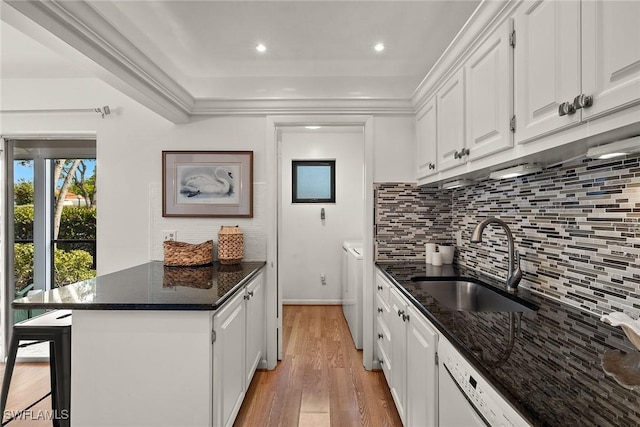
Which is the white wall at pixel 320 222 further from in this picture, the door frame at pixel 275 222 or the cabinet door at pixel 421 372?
the cabinet door at pixel 421 372

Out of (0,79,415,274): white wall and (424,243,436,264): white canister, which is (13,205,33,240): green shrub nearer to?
(0,79,415,274): white wall

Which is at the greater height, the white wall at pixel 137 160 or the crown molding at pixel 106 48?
the crown molding at pixel 106 48

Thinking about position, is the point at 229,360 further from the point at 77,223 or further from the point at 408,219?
the point at 77,223

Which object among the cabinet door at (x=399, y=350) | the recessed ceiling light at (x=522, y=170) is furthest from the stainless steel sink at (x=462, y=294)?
the recessed ceiling light at (x=522, y=170)

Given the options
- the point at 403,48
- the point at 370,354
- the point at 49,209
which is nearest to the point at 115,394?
the point at 370,354

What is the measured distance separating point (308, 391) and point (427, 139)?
1978 mm

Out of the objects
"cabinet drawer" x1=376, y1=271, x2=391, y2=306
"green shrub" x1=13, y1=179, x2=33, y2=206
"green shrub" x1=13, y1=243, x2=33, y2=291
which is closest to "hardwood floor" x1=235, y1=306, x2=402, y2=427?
"cabinet drawer" x1=376, y1=271, x2=391, y2=306

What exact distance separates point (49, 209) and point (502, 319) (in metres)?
3.60

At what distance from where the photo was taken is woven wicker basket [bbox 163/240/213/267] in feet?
8.21

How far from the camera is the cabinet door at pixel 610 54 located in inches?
31.7

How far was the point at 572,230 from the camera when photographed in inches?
54.9

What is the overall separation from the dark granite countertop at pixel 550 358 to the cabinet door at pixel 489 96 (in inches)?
27.2

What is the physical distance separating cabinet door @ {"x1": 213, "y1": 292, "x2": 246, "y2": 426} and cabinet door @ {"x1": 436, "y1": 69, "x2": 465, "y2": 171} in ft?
4.80

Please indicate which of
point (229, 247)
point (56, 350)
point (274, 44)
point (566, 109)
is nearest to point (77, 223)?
point (229, 247)
